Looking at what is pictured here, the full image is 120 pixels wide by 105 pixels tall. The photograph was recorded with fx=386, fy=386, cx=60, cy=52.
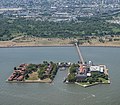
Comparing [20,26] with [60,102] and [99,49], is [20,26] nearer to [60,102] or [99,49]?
[99,49]

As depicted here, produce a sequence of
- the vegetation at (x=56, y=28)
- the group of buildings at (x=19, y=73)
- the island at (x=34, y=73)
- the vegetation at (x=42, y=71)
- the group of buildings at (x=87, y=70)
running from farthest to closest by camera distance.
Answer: the vegetation at (x=56, y=28) < the vegetation at (x=42, y=71) < the group of buildings at (x=19, y=73) < the island at (x=34, y=73) < the group of buildings at (x=87, y=70)

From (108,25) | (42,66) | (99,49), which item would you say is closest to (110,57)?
Answer: (99,49)

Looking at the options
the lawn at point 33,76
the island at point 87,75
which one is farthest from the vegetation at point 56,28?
the lawn at point 33,76

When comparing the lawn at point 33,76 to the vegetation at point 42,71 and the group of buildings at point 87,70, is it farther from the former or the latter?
the group of buildings at point 87,70

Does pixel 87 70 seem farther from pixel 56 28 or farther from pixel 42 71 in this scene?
pixel 56 28

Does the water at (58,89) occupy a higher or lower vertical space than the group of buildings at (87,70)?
lower

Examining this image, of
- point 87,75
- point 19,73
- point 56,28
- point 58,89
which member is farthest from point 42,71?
point 56,28

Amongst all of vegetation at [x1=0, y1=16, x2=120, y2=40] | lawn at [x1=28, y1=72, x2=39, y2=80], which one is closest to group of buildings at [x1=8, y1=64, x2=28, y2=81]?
lawn at [x1=28, y1=72, x2=39, y2=80]
